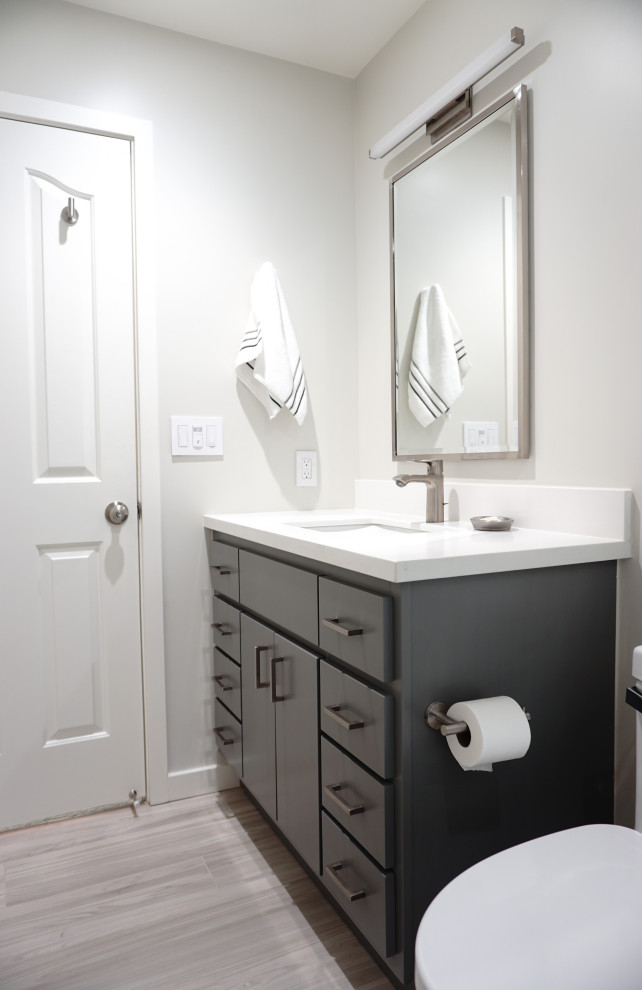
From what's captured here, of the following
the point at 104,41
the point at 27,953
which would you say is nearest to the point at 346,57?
the point at 104,41

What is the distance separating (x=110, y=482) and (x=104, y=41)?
1.30 meters

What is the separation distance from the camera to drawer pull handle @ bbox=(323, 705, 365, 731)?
121 cm

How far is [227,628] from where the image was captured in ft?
6.50

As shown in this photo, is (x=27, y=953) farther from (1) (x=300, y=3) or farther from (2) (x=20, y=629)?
(1) (x=300, y=3)

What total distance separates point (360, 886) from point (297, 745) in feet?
1.09

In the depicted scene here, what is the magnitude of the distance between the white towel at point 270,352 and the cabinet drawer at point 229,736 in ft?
3.13

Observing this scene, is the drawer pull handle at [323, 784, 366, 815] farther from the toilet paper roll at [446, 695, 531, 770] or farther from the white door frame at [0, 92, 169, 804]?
the white door frame at [0, 92, 169, 804]

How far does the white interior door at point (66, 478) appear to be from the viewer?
1914 mm

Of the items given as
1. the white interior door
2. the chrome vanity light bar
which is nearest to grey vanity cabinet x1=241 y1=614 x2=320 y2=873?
the white interior door

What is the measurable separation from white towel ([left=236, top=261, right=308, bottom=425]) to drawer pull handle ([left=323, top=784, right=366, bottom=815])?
1.20 m

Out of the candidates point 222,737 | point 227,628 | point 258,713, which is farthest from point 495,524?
point 222,737

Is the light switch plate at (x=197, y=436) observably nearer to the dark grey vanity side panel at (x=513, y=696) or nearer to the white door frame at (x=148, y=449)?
the white door frame at (x=148, y=449)

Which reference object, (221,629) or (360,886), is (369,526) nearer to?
(221,629)

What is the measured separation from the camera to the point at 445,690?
115 cm
